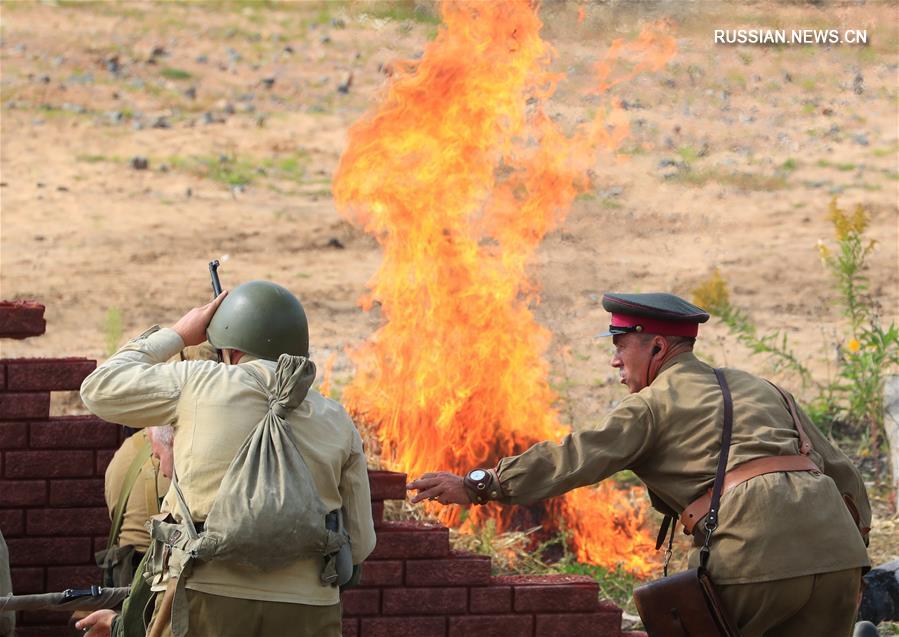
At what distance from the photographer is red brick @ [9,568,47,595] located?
6.65 meters

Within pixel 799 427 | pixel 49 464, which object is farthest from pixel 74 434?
pixel 799 427

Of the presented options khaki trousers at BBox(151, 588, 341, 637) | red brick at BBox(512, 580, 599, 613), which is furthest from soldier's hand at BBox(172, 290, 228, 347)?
red brick at BBox(512, 580, 599, 613)

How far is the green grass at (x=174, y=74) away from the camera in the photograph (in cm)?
A: 1836

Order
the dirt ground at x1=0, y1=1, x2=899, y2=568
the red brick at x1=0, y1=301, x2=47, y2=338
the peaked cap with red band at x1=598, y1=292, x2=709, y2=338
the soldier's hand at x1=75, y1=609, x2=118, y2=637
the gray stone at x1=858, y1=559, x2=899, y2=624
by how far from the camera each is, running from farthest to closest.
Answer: the dirt ground at x1=0, y1=1, x2=899, y2=568
the gray stone at x1=858, y1=559, x2=899, y2=624
the red brick at x1=0, y1=301, x2=47, y2=338
the peaked cap with red band at x1=598, y1=292, x2=709, y2=338
the soldier's hand at x1=75, y1=609, x2=118, y2=637

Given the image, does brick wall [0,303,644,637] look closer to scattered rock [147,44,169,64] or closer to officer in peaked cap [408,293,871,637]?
officer in peaked cap [408,293,871,637]

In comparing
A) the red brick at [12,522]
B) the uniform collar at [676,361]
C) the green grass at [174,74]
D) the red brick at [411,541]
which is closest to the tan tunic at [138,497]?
the red brick at [12,522]

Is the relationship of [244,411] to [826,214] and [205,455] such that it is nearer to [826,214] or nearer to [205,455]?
[205,455]

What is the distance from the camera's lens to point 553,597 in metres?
7.04

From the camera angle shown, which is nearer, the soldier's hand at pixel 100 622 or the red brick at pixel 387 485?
the soldier's hand at pixel 100 622

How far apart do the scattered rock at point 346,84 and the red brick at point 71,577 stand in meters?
12.3

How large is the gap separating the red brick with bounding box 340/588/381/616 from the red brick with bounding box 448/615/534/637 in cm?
37

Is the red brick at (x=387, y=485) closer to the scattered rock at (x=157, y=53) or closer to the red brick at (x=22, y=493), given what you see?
the red brick at (x=22, y=493)

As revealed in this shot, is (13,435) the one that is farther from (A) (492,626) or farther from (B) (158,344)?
(A) (492,626)

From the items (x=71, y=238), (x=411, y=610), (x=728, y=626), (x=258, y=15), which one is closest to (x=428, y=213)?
(x=411, y=610)
